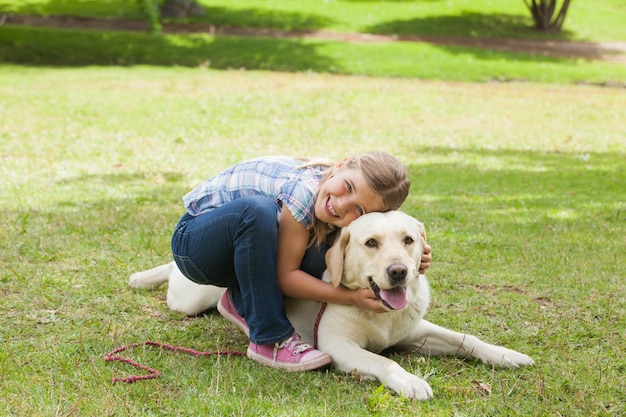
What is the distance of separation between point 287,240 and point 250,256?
22 centimetres

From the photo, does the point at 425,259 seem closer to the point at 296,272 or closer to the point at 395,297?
the point at 395,297

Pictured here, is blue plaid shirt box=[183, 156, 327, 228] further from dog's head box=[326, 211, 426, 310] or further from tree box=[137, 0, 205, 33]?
tree box=[137, 0, 205, 33]

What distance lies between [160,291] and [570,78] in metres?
17.9

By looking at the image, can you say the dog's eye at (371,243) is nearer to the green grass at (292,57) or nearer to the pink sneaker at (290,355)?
the pink sneaker at (290,355)

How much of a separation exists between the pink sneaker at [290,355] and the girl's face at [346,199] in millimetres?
667

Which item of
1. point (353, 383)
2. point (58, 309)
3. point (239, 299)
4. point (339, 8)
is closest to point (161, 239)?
point (58, 309)

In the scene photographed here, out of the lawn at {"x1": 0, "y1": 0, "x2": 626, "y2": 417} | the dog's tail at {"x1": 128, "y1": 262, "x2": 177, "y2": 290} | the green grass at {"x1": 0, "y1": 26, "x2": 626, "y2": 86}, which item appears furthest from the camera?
the green grass at {"x1": 0, "y1": 26, "x2": 626, "y2": 86}

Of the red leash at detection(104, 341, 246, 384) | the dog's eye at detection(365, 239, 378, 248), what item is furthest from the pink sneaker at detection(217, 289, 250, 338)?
the dog's eye at detection(365, 239, 378, 248)

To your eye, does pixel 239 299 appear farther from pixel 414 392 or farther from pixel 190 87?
pixel 190 87

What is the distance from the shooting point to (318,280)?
4.00m

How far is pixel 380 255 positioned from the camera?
3.70 metres

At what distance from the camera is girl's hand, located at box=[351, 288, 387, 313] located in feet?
12.4

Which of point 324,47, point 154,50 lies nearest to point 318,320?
point 324,47

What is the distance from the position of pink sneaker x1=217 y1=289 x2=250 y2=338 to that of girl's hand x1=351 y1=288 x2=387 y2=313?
0.76m
